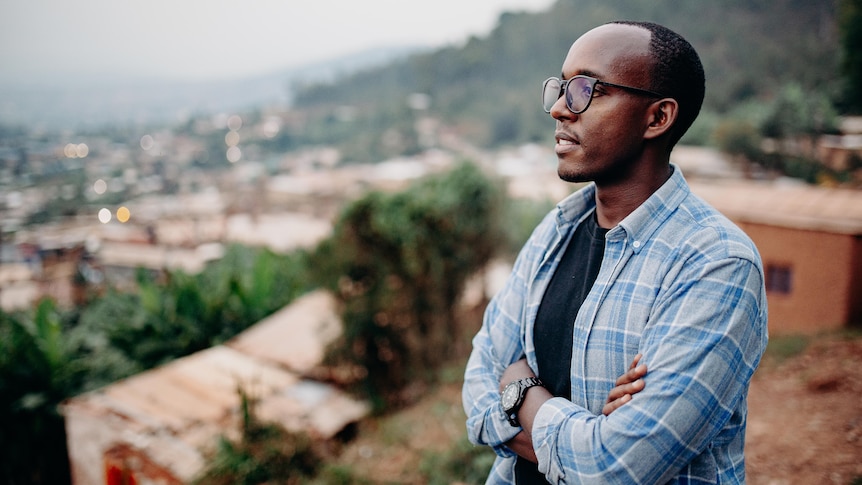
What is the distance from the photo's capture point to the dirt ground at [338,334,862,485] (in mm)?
3516

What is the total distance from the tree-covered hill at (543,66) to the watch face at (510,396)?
17712mm

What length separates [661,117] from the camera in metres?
1.35

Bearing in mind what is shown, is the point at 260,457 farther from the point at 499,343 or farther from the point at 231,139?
the point at 231,139

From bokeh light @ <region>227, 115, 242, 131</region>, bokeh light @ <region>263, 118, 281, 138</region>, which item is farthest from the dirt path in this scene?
bokeh light @ <region>227, 115, 242, 131</region>

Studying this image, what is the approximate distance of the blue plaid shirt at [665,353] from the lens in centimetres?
112

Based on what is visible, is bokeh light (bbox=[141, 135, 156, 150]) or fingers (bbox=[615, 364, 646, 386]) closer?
fingers (bbox=[615, 364, 646, 386])

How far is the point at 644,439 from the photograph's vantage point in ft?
3.73

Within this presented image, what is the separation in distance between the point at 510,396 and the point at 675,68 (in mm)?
955

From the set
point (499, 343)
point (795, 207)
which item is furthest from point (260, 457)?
point (795, 207)

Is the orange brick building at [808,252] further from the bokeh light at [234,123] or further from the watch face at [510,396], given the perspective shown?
the bokeh light at [234,123]

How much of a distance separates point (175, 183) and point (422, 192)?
34568 millimetres

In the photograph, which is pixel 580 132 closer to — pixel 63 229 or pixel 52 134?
pixel 63 229

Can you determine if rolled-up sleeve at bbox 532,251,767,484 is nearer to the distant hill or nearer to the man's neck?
the man's neck

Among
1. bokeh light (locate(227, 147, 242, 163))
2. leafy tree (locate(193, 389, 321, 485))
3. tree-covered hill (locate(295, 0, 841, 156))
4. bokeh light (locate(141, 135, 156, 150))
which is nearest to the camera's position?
leafy tree (locate(193, 389, 321, 485))
